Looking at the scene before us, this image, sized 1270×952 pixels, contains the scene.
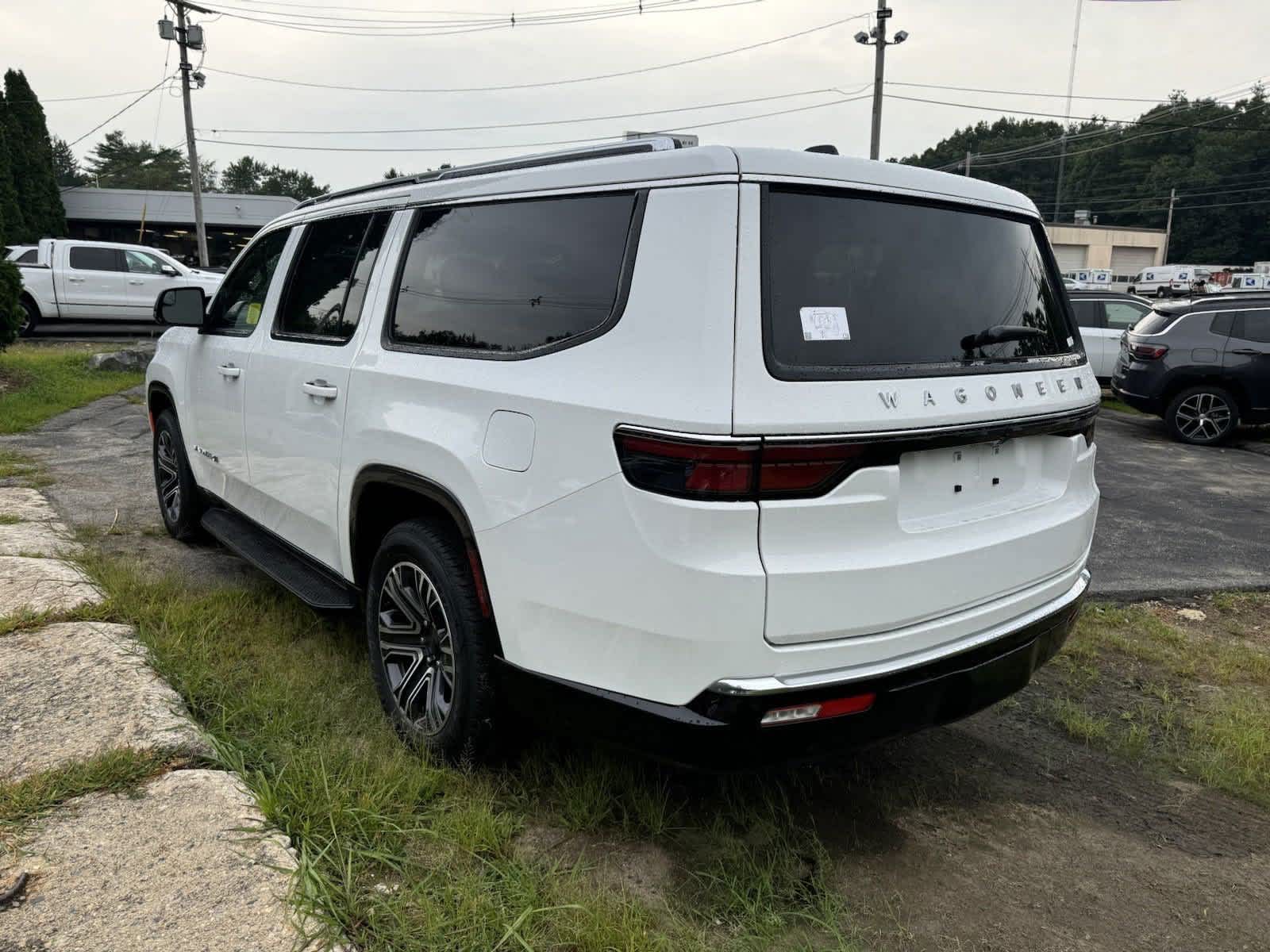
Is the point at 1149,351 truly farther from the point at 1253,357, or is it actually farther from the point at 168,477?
the point at 168,477

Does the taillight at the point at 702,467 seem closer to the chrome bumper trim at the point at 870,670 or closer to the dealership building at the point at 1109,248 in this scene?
the chrome bumper trim at the point at 870,670

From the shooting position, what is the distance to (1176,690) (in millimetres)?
3994

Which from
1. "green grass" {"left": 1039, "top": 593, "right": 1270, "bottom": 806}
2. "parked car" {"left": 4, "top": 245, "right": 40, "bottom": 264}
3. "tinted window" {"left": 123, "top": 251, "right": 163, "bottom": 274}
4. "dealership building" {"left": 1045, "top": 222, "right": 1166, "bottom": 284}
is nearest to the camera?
"green grass" {"left": 1039, "top": 593, "right": 1270, "bottom": 806}

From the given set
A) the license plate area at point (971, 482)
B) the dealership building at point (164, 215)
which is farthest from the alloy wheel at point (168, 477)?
the dealership building at point (164, 215)

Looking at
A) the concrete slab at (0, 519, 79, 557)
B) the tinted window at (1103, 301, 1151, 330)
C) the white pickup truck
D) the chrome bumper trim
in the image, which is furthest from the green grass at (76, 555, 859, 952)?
the white pickup truck

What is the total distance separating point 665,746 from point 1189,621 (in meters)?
3.82

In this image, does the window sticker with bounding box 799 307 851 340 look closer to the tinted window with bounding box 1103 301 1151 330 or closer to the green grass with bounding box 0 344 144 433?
the green grass with bounding box 0 344 144 433

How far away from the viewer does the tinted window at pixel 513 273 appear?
2480 millimetres

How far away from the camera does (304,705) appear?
3.38 metres

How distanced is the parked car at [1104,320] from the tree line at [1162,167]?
214 ft

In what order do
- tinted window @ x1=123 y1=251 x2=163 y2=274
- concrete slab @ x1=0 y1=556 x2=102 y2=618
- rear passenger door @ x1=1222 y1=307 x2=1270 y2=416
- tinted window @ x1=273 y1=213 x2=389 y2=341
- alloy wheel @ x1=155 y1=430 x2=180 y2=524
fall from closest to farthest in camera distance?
tinted window @ x1=273 y1=213 x2=389 y2=341, concrete slab @ x1=0 y1=556 x2=102 y2=618, alloy wheel @ x1=155 y1=430 x2=180 y2=524, rear passenger door @ x1=1222 y1=307 x2=1270 y2=416, tinted window @ x1=123 y1=251 x2=163 y2=274

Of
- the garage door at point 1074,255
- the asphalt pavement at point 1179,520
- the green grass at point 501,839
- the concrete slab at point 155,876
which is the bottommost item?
the asphalt pavement at point 1179,520

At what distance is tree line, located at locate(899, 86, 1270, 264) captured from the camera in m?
81.9

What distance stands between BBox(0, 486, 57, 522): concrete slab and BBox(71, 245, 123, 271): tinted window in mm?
12902
